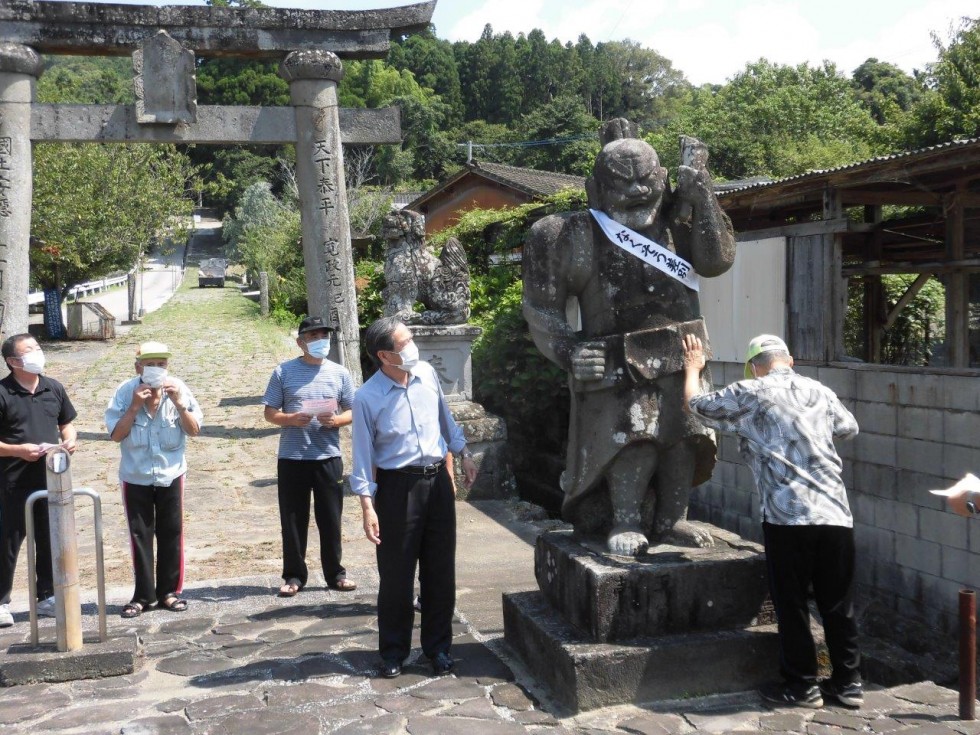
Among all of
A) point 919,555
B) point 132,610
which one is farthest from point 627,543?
point 919,555

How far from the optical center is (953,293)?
891 centimetres

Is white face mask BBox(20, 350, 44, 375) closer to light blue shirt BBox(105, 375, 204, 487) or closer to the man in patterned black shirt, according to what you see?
light blue shirt BBox(105, 375, 204, 487)

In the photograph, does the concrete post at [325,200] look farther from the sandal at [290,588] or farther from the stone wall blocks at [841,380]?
the stone wall blocks at [841,380]

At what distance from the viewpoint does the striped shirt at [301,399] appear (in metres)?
5.74

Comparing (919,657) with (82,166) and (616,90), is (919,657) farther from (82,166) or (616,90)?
(616,90)

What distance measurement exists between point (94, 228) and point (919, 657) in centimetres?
1839

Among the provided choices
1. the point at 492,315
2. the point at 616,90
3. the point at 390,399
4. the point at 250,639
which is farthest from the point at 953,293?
the point at 616,90

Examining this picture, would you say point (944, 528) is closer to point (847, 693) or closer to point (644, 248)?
point (847, 693)

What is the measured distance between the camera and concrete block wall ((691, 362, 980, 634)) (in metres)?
6.57

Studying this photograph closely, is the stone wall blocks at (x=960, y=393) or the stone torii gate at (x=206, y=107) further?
the stone torii gate at (x=206, y=107)

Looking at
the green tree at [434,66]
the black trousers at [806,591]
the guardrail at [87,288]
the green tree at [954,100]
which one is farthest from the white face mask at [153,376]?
the green tree at [434,66]

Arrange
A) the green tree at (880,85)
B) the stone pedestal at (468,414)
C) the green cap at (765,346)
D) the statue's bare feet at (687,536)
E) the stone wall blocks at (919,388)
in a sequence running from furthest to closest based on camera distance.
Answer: the green tree at (880,85) < the stone pedestal at (468,414) < the stone wall blocks at (919,388) < the statue's bare feet at (687,536) < the green cap at (765,346)

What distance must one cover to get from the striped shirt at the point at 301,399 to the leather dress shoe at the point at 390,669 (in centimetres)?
181

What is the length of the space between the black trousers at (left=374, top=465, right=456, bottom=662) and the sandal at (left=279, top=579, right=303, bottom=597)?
5.38 feet
